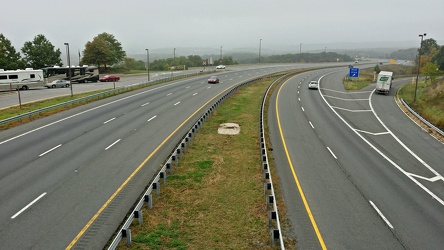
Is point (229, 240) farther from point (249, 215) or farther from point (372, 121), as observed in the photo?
point (372, 121)

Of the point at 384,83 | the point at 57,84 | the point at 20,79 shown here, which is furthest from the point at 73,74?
the point at 384,83

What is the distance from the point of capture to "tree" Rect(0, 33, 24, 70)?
7443 cm

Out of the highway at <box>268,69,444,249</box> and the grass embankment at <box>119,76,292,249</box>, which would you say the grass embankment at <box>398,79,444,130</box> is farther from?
the grass embankment at <box>119,76,292,249</box>

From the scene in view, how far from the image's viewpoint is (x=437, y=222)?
14.6 meters

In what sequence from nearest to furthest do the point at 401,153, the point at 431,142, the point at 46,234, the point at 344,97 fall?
the point at 46,234, the point at 401,153, the point at 431,142, the point at 344,97

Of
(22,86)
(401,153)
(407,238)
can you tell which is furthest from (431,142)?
(22,86)

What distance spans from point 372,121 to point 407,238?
24.2 metres

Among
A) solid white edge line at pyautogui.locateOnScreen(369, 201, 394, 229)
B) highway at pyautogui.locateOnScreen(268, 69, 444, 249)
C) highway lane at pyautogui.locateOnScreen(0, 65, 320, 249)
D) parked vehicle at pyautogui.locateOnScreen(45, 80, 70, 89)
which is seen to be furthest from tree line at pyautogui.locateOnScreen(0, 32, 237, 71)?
solid white edge line at pyautogui.locateOnScreen(369, 201, 394, 229)

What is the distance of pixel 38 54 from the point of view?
278 ft

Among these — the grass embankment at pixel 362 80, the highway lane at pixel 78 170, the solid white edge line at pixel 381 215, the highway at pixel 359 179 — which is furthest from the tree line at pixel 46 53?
the solid white edge line at pixel 381 215

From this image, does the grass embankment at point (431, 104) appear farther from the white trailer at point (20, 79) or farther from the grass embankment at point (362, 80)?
the white trailer at point (20, 79)

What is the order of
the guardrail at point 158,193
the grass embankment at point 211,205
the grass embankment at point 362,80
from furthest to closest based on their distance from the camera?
the grass embankment at point 362,80
the grass embankment at point 211,205
the guardrail at point 158,193

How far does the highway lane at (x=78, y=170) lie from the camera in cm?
1310

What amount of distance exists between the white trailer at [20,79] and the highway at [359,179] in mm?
44866
